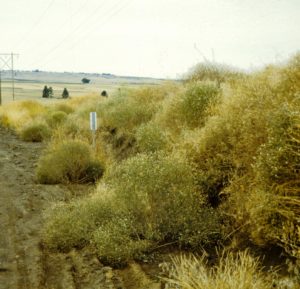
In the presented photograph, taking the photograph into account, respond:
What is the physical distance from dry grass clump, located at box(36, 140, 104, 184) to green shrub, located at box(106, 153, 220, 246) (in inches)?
205

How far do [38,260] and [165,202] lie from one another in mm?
2145

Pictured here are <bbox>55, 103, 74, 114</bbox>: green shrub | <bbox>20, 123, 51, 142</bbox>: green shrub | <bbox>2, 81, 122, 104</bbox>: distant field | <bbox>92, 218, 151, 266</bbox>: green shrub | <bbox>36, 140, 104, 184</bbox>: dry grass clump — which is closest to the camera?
<bbox>92, 218, 151, 266</bbox>: green shrub

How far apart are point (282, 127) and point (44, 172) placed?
27.8 ft

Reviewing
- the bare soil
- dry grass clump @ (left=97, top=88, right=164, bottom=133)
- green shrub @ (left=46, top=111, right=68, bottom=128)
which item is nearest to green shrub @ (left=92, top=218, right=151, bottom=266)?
the bare soil

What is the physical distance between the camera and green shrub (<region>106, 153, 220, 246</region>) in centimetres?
772

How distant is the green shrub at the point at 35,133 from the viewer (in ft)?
80.5

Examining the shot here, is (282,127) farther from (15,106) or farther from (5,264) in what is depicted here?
(15,106)

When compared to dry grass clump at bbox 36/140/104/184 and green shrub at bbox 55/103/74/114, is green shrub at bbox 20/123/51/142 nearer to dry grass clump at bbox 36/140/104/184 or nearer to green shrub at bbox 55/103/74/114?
green shrub at bbox 55/103/74/114

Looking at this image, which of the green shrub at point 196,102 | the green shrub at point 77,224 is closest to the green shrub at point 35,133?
the green shrub at point 196,102

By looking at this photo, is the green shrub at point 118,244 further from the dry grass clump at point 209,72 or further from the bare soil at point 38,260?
the dry grass clump at point 209,72

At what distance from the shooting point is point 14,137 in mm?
26688

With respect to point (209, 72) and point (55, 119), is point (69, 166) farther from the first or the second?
point (55, 119)

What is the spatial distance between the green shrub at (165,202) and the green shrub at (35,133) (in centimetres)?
1666

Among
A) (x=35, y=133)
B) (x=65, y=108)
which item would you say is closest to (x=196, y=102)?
(x=35, y=133)
